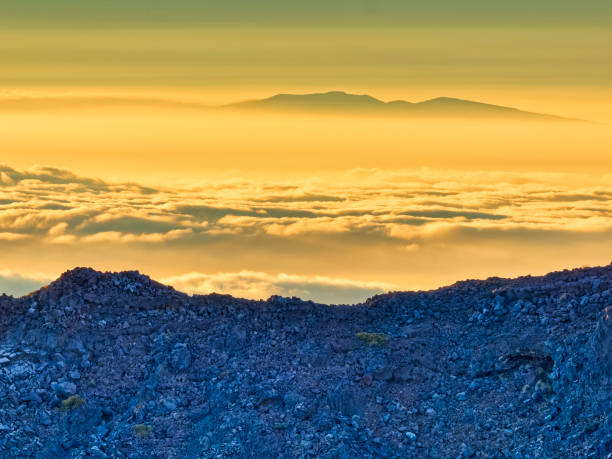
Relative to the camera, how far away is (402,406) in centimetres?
5144

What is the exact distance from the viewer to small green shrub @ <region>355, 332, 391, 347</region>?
5483 centimetres

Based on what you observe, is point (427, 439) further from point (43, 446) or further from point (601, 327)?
point (43, 446)

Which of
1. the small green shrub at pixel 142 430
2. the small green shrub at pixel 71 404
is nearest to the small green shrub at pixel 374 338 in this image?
the small green shrub at pixel 142 430

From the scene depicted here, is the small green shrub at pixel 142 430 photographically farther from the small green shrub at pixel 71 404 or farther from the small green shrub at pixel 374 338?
the small green shrub at pixel 374 338

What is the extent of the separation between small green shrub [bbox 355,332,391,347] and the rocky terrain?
73mm

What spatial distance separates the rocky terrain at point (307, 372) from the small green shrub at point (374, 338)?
2.9 inches

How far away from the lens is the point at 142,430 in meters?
50.9

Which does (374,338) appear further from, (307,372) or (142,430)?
(142,430)

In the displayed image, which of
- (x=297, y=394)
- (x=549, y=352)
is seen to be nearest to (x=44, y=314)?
(x=297, y=394)

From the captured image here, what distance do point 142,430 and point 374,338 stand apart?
36.1ft

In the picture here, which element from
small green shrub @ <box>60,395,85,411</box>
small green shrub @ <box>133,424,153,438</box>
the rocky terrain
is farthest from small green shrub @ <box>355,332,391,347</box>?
small green shrub @ <box>60,395,85,411</box>

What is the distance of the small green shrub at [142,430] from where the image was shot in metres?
50.8

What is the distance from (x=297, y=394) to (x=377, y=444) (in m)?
4.21

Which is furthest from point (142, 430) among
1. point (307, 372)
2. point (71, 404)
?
point (307, 372)
